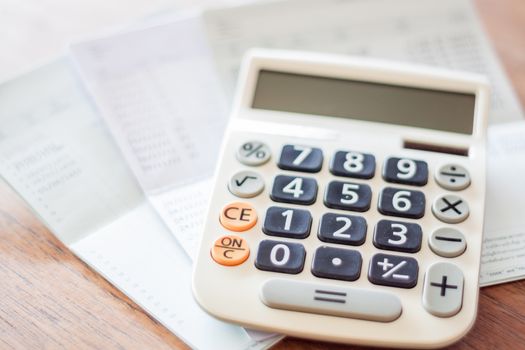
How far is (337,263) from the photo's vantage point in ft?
1.59

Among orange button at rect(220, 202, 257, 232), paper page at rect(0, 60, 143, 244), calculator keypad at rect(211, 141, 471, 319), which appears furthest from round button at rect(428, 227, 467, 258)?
paper page at rect(0, 60, 143, 244)

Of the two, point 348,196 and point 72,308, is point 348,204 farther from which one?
point 72,308

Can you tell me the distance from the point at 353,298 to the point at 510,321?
119 mm

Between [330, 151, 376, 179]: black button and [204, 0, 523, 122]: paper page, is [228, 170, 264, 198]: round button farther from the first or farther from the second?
[204, 0, 523, 122]: paper page

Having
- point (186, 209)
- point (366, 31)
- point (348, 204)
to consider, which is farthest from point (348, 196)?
point (366, 31)

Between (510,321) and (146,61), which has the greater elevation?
(146,61)

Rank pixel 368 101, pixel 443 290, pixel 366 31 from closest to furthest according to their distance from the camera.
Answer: pixel 443 290, pixel 368 101, pixel 366 31

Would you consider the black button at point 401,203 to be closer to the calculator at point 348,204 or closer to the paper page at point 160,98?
the calculator at point 348,204

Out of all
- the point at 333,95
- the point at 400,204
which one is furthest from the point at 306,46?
the point at 400,204

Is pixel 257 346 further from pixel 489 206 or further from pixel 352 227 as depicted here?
pixel 489 206

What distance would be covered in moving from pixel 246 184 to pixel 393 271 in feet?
0.40

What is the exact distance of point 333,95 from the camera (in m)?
0.58

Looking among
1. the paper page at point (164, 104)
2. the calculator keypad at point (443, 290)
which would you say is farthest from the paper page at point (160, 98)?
the calculator keypad at point (443, 290)

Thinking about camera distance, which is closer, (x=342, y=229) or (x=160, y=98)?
(x=342, y=229)
